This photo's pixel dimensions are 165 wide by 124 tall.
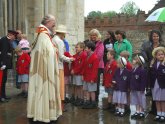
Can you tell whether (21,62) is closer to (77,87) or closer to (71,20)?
(77,87)

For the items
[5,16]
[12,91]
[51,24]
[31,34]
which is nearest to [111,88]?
[51,24]

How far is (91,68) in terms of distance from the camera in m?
9.09

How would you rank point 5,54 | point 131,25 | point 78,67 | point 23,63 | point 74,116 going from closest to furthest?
point 74,116, point 78,67, point 5,54, point 23,63, point 131,25

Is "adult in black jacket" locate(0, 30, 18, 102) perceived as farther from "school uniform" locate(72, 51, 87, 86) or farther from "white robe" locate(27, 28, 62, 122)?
"white robe" locate(27, 28, 62, 122)

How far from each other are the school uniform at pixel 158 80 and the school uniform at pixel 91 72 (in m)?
1.36

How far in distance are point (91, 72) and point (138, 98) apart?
4.14ft

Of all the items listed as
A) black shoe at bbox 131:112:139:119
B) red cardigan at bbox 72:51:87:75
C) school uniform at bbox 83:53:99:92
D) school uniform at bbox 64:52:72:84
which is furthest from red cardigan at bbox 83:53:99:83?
black shoe at bbox 131:112:139:119

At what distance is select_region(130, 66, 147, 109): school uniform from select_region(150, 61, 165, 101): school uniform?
7.3 inches

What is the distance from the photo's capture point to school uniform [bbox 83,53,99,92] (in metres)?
9.05

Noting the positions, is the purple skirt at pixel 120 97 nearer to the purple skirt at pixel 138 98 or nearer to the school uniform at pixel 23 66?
the purple skirt at pixel 138 98

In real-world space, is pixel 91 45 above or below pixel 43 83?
above

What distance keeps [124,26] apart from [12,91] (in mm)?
18863

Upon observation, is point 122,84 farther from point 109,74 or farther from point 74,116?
point 74,116

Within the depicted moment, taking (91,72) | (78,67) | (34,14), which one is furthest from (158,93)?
(34,14)
